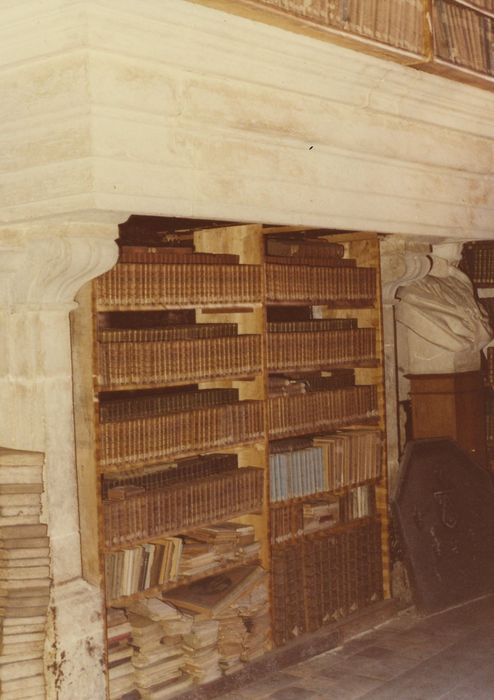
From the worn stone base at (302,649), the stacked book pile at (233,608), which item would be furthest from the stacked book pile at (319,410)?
the worn stone base at (302,649)

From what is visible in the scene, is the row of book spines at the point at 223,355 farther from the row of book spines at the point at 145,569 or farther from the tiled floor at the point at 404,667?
the tiled floor at the point at 404,667

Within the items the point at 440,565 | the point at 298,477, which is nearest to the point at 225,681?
the point at 298,477

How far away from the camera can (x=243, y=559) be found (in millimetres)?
4699

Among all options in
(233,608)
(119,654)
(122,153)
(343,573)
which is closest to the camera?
(122,153)

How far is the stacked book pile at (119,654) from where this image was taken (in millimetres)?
4141

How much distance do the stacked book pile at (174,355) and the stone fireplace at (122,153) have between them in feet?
0.73

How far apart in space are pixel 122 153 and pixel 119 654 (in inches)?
89.7

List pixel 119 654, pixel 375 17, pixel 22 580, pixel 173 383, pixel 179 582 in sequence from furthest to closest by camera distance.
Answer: pixel 179 582, pixel 173 383, pixel 119 654, pixel 375 17, pixel 22 580

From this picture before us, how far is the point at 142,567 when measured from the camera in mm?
4230

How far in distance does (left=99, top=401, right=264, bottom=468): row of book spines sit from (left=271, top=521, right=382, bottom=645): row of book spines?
2.52ft

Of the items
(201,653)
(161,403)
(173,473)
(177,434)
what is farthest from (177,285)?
(201,653)

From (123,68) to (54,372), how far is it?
51.1 inches

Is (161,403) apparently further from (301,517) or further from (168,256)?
(301,517)

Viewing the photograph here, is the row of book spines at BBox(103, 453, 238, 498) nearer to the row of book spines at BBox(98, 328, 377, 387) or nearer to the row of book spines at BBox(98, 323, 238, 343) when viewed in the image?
the row of book spines at BBox(98, 328, 377, 387)
